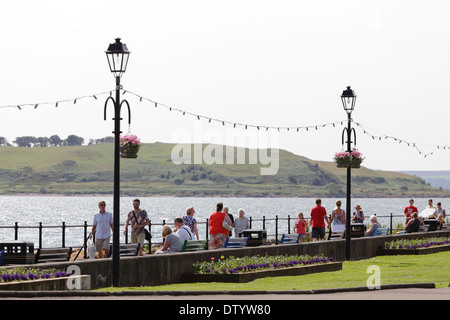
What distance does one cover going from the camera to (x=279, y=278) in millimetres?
22422

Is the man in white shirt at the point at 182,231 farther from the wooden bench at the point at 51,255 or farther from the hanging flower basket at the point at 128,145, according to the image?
the wooden bench at the point at 51,255

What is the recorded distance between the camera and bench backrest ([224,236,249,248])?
25280 millimetres

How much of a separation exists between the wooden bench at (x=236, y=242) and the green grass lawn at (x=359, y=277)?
2568mm

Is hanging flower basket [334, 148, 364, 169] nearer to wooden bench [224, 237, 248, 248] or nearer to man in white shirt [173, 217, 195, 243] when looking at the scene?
wooden bench [224, 237, 248, 248]

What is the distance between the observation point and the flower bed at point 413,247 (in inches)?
1236

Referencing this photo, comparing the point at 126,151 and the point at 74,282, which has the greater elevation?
the point at 126,151

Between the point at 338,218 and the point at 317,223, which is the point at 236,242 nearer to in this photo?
the point at 317,223

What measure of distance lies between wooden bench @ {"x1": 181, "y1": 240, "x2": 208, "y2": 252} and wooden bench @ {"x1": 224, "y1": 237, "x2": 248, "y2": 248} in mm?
1801

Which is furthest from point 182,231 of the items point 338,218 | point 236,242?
point 338,218

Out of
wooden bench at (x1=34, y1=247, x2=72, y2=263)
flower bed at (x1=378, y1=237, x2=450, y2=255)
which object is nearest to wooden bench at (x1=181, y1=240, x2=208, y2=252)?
wooden bench at (x1=34, y1=247, x2=72, y2=263)
